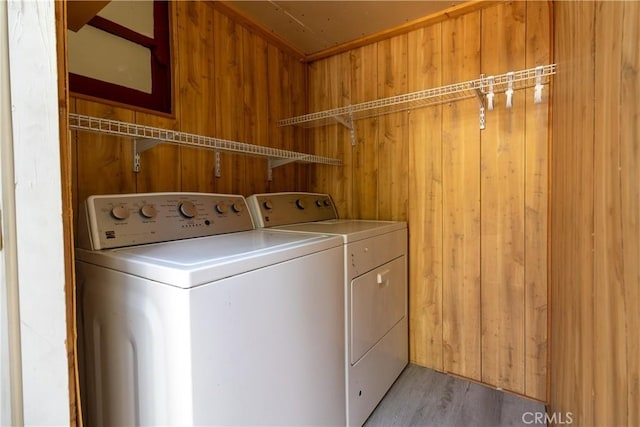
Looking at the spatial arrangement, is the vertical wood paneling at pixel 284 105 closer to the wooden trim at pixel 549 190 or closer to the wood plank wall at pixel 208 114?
the wood plank wall at pixel 208 114

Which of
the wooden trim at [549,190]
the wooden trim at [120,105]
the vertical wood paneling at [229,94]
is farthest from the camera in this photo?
the vertical wood paneling at [229,94]

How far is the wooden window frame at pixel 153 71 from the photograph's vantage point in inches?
50.6

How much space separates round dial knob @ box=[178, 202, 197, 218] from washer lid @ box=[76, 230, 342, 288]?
12 centimetres

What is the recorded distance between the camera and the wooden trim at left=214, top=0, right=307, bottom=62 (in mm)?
1687

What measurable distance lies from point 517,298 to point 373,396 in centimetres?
92

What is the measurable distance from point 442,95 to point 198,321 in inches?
66.7

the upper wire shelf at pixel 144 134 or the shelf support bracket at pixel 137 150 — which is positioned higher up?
the upper wire shelf at pixel 144 134

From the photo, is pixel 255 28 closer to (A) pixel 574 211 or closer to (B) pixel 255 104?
(B) pixel 255 104

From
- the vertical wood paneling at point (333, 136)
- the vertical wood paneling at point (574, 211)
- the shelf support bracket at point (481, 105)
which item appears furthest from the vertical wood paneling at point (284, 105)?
the vertical wood paneling at point (574, 211)

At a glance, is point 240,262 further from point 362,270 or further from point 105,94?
point 105,94

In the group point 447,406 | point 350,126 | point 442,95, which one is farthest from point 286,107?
point 447,406

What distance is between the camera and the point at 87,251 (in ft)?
3.14

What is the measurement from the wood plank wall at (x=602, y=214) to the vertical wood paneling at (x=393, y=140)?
95cm

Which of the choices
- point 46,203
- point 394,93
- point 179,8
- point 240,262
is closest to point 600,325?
point 240,262
